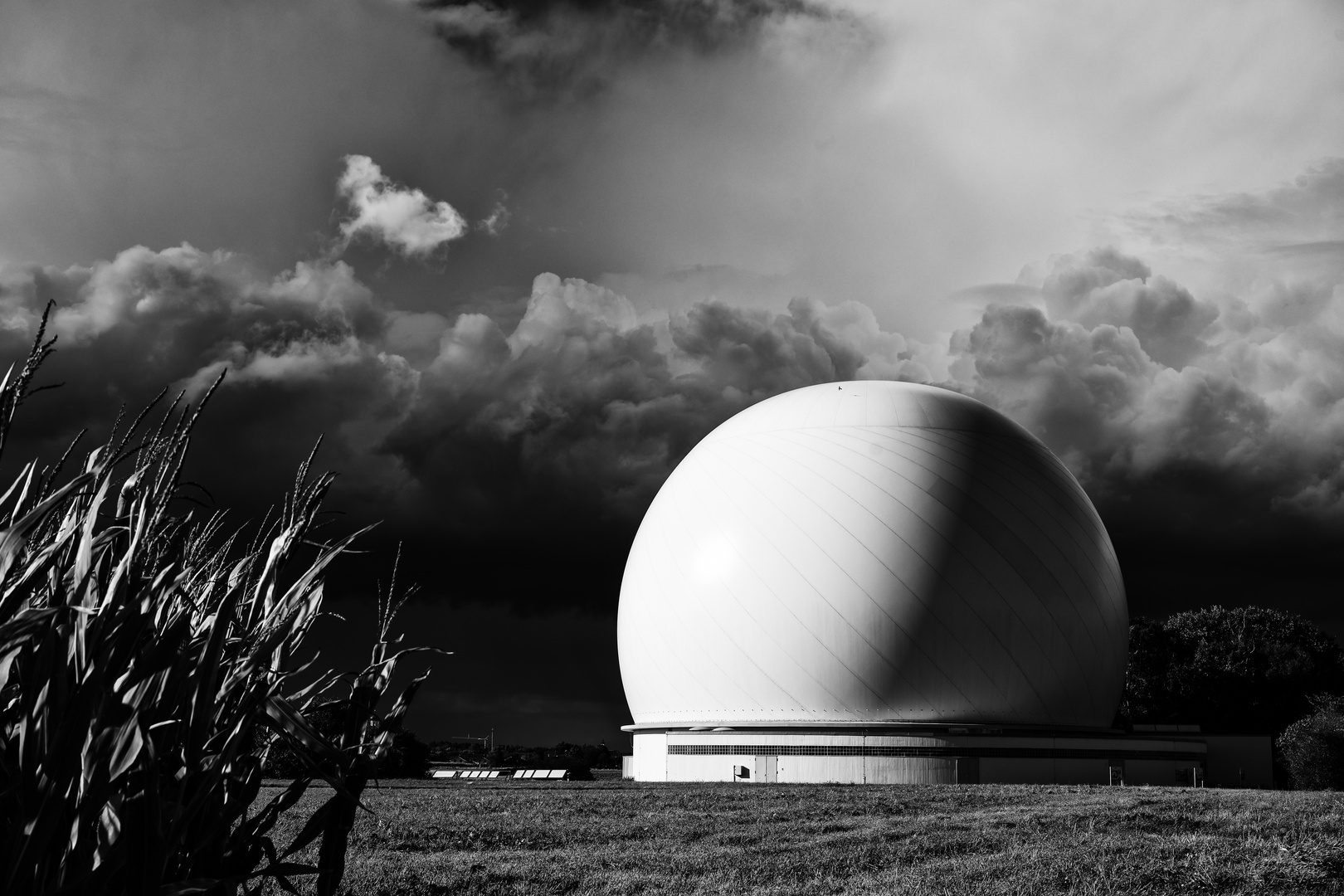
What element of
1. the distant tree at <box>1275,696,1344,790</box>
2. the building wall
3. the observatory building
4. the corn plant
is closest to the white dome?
the observatory building

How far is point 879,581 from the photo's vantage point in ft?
83.5

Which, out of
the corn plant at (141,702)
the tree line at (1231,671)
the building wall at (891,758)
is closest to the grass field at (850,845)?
the corn plant at (141,702)

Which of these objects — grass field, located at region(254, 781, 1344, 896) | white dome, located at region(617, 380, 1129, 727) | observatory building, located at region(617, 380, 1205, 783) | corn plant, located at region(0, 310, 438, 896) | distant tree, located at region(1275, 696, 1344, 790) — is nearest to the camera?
corn plant, located at region(0, 310, 438, 896)

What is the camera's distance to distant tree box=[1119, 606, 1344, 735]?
149 feet

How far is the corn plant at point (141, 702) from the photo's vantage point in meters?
2.38

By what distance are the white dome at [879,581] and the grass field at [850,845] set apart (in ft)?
30.2

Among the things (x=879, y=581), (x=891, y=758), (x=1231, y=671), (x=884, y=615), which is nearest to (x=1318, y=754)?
(x=891, y=758)

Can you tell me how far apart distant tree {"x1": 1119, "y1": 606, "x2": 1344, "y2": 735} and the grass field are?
33.2m

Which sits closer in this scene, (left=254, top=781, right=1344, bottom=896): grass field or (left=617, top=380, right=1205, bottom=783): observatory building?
(left=254, top=781, right=1344, bottom=896): grass field

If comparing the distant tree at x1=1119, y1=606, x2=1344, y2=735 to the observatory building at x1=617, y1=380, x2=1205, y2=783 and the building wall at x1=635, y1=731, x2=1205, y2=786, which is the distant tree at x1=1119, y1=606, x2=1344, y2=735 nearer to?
the observatory building at x1=617, y1=380, x2=1205, y2=783

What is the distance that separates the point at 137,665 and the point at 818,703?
78.8 feet

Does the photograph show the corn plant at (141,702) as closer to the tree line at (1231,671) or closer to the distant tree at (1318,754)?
the distant tree at (1318,754)

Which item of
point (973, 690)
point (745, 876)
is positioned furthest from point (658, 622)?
point (745, 876)

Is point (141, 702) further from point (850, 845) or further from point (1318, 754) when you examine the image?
point (1318, 754)
